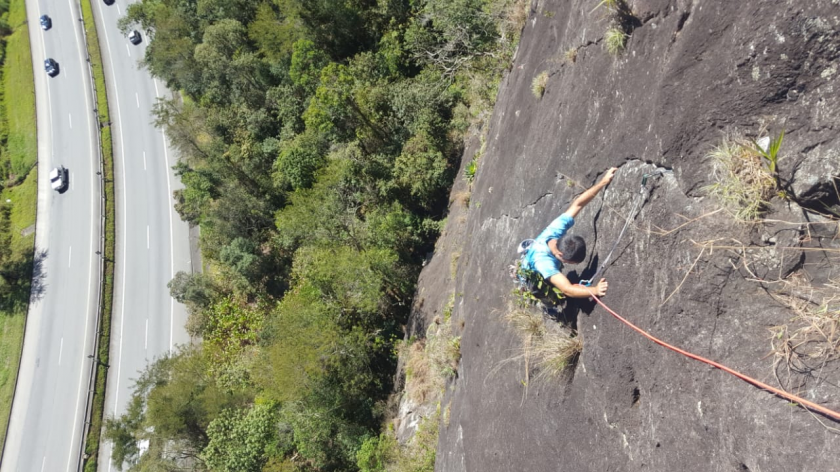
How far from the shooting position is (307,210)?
2459 centimetres

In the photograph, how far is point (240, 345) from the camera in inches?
1110

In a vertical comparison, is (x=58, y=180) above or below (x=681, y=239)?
above

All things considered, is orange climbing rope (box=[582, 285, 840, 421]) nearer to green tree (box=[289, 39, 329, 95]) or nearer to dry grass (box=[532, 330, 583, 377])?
dry grass (box=[532, 330, 583, 377])

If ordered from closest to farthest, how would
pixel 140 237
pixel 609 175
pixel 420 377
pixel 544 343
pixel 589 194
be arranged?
pixel 609 175, pixel 589 194, pixel 544 343, pixel 420 377, pixel 140 237

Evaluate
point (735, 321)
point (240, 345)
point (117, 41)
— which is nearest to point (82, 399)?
point (240, 345)

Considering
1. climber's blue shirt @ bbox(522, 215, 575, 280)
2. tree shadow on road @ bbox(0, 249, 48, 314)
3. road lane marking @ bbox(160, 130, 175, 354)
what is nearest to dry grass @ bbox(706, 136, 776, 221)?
climber's blue shirt @ bbox(522, 215, 575, 280)

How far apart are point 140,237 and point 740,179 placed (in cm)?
3968

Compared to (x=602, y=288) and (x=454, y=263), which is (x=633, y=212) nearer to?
(x=602, y=288)

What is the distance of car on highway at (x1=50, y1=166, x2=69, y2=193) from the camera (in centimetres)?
3922

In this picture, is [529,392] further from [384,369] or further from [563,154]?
[384,369]

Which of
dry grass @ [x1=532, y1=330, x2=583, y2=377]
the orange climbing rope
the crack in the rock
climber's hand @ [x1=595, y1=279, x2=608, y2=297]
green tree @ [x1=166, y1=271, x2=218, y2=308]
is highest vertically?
green tree @ [x1=166, y1=271, x2=218, y2=308]

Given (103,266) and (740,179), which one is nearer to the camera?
(740,179)

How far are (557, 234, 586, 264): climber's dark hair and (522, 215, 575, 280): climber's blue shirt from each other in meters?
0.32

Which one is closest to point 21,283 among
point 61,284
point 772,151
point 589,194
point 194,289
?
point 61,284
